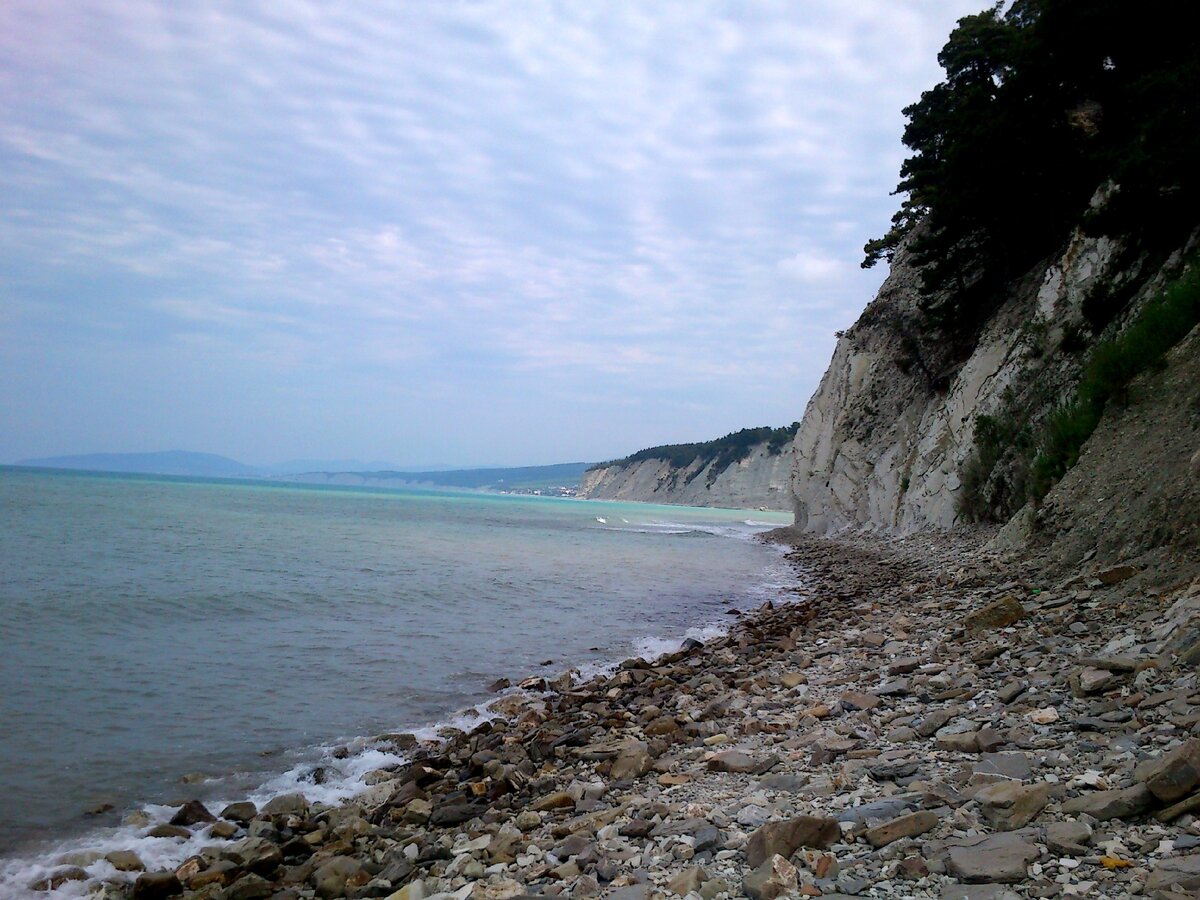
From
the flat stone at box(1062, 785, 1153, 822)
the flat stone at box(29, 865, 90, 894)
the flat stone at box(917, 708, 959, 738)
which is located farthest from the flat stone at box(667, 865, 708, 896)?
the flat stone at box(29, 865, 90, 894)

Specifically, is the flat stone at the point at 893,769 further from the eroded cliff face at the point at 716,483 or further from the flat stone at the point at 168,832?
the eroded cliff face at the point at 716,483

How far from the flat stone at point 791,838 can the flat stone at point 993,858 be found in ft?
1.99

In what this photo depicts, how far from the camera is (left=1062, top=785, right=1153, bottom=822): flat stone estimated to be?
327cm

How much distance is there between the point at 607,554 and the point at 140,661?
23.4m

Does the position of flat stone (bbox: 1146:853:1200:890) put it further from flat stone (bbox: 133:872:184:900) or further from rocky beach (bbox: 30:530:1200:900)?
flat stone (bbox: 133:872:184:900)

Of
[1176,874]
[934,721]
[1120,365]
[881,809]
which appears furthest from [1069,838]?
[1120,365]

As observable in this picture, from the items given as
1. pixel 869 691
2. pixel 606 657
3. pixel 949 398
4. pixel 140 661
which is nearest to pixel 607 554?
pixel 949 398

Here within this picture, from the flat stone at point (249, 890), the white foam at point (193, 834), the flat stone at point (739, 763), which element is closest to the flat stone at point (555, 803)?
the flat stone at point (739, 763)

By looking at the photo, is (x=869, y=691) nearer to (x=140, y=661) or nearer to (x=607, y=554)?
(x=140, y=661)

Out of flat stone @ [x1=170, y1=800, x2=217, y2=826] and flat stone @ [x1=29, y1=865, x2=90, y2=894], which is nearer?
flat stone @ [x1=29, y1=865, x2=90, y2=894]

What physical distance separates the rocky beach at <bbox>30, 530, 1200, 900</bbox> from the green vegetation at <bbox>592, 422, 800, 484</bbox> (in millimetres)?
115343

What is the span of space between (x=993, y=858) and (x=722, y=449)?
149 meters

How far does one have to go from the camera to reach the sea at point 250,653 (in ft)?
23.3

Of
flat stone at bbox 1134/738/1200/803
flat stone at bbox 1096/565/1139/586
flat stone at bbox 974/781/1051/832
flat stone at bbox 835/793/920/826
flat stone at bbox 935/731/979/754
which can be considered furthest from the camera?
flat stone at bbox 1096/565/1139/586
